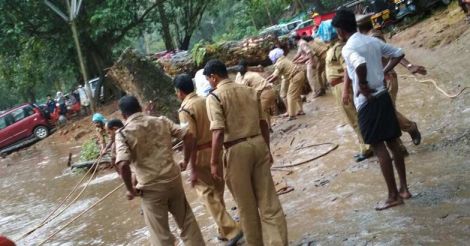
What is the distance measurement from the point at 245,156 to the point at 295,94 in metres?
7.20

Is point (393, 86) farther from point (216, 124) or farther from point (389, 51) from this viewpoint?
point (216, 124)

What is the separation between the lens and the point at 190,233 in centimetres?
528

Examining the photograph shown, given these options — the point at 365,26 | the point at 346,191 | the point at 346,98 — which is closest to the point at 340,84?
the point at 365,26

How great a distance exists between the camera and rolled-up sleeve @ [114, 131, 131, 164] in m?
4.68

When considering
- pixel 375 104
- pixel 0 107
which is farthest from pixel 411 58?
pixel 0 107

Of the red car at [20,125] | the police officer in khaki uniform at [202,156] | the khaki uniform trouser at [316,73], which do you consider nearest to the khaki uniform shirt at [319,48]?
the khaki uniform trouser at [316,73]

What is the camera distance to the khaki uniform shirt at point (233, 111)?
4.71m

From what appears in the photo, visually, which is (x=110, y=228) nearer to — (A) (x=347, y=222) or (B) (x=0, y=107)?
(A) (x=347, y=222)

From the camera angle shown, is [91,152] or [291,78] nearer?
[291,78]

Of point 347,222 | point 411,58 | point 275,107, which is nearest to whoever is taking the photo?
point 347,222

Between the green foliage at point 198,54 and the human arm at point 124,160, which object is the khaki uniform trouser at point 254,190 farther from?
the green foliage at point 198,54

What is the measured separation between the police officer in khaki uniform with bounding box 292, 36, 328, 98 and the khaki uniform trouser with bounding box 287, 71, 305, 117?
14.2 inches

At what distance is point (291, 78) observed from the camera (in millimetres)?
11758

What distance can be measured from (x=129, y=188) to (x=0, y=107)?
67.2 meters
